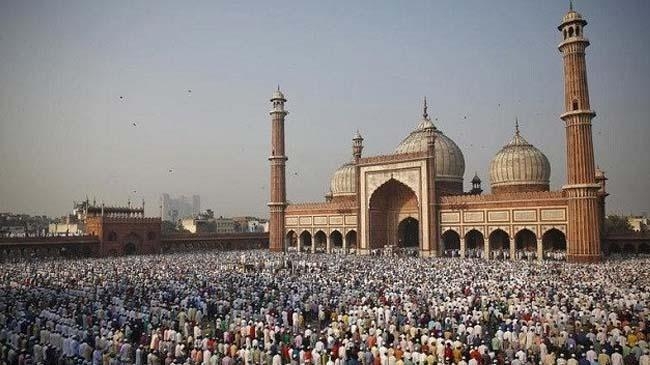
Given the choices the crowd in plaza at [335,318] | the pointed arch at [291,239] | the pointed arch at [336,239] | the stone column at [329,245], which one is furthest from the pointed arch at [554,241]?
the pointed arch at [291,239]

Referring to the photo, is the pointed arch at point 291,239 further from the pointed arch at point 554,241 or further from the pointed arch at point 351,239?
the pointed arch at point 554,241

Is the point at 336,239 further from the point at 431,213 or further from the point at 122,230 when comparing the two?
the point at 122,230

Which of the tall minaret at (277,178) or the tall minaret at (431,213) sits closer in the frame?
the tall minaret at (431,213)

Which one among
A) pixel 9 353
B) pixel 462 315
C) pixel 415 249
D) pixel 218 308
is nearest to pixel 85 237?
pixel 415 249

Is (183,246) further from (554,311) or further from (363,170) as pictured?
(554,311)

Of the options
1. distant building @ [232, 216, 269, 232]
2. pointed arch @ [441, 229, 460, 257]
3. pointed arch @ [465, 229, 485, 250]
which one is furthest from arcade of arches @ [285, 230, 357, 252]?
distant building @ [232, 216, 269, 232]
